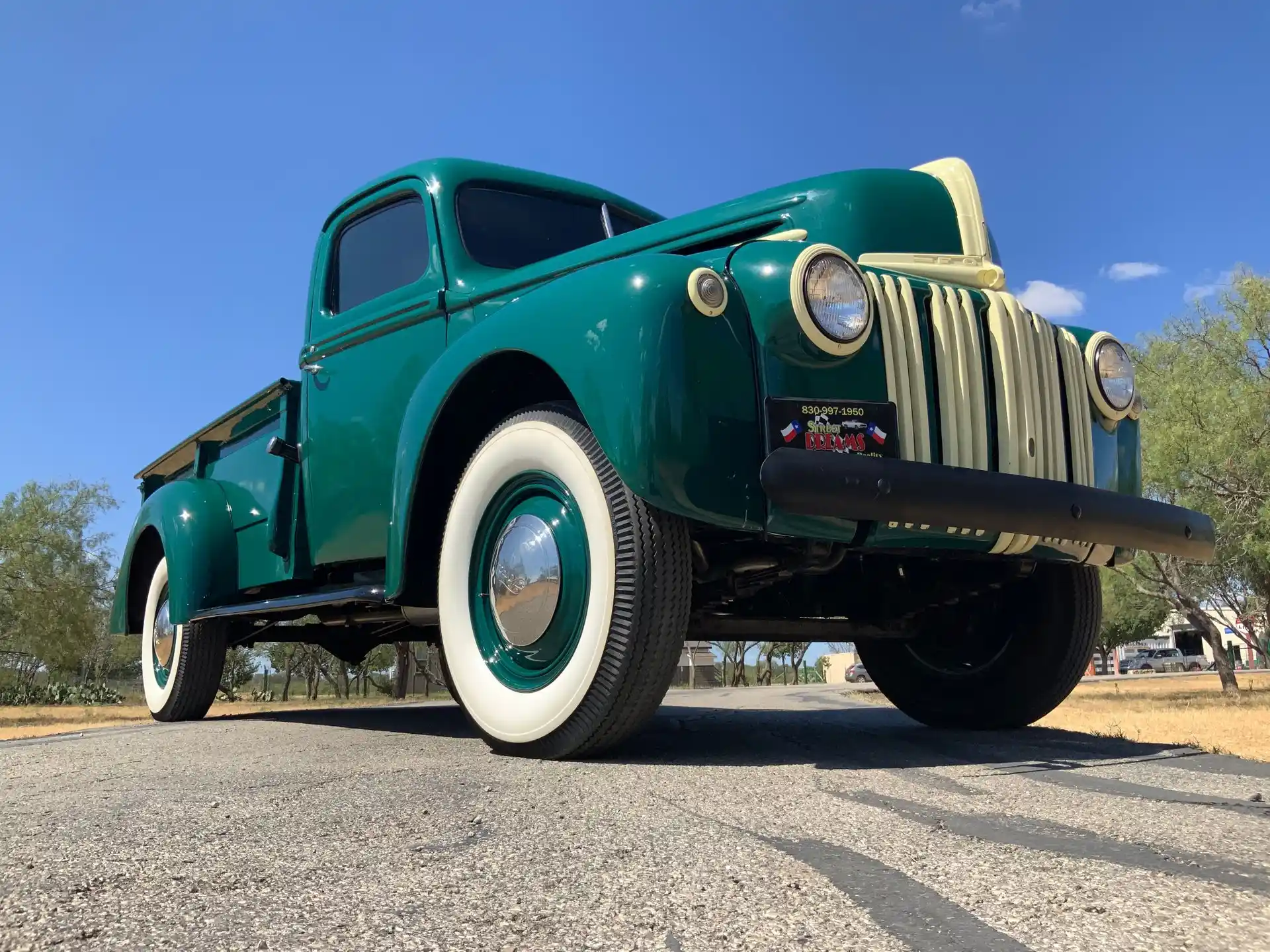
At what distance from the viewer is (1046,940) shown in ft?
3.92

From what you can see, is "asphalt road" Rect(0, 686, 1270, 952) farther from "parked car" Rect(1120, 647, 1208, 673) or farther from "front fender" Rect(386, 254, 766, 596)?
"parked car" Rect(1120, 647, 1208, 673)

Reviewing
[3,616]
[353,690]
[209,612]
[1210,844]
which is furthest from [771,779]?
[353,690]

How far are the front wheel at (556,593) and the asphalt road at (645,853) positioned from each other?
177mm

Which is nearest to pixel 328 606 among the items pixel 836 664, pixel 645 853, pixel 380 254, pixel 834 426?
pixel 380 254

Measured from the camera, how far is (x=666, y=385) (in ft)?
8.38

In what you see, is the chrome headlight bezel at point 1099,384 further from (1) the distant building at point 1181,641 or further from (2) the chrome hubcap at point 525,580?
(1) the distant building at point 1181,641

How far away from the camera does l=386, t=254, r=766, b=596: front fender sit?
2.53 m

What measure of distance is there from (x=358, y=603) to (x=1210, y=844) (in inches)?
130

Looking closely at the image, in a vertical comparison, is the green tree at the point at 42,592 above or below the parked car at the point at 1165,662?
above

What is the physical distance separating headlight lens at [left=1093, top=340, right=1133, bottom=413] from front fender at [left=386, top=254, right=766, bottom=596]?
1.38 metres

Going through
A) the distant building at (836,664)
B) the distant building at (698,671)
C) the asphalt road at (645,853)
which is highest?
the asphalt road at (645,853)

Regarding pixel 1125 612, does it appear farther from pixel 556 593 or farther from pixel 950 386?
pixel 556 593

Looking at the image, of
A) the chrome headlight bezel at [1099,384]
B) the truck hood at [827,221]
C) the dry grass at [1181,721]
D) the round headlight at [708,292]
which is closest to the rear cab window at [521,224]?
the truck hood at [827,221]

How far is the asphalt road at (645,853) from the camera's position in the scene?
49.0 inches
